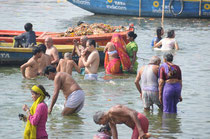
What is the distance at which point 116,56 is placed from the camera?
1670cm

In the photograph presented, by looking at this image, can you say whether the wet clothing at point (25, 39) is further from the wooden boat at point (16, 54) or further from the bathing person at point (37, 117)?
the bathing person at point (37, 117)

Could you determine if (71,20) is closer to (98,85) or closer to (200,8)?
(200,8)

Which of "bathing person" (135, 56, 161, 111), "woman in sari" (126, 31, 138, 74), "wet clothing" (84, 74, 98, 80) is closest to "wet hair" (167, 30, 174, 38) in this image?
"woman in sari" (126, 31, 138, 74)

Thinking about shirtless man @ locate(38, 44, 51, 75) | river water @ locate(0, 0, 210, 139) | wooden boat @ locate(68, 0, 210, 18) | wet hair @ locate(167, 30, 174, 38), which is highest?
wooden boat @ locate(68, 0, 210, 18)

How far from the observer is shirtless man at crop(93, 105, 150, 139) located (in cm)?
877

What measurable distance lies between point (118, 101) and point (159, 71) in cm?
256

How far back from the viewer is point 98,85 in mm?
16078

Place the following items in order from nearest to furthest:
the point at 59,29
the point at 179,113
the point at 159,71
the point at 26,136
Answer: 1. the point at 26,136
2. the point at 159,71
3. the point at 179,113
4. the point at 59,29

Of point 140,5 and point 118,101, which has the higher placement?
point 140,5

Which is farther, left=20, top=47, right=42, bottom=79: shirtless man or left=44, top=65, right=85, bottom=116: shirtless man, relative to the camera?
left=20, top=47, right=42, bottom=79: shirtless man

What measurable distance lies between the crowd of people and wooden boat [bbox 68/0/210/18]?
12.1m

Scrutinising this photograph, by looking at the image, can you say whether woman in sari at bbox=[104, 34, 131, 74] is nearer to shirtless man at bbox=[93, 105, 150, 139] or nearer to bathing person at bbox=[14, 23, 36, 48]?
bathing person at bbox=[14, 23, 36, 48]

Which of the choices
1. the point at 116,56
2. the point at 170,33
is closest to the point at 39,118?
the point at 116,56

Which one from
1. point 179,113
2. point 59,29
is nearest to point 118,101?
point 179,113
